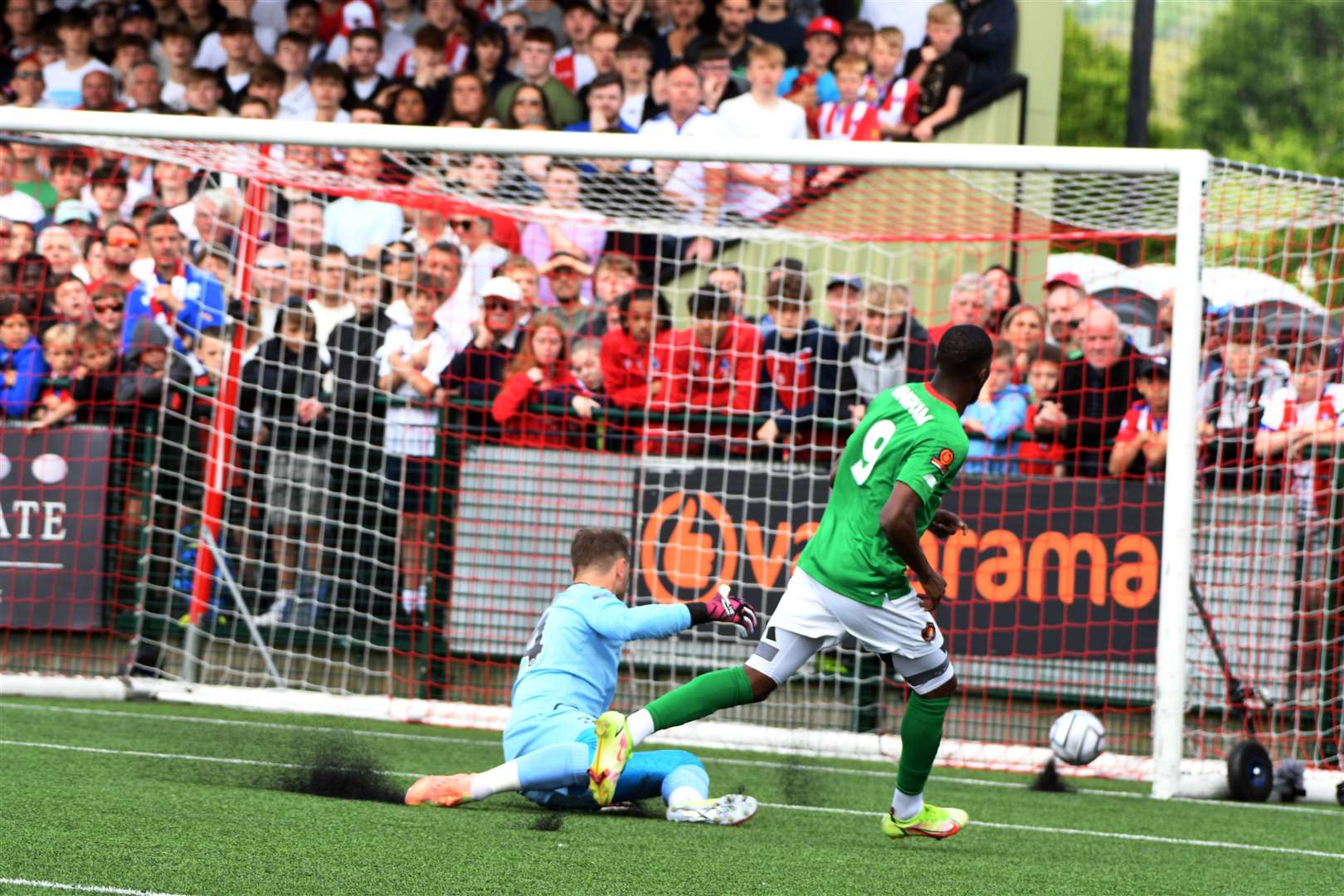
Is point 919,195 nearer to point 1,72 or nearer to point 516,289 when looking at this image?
point 516,289

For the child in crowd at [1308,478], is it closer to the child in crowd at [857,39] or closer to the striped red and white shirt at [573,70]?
the child in crowd at [857,39]

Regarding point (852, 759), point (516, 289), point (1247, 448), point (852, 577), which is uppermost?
point (516, 289)

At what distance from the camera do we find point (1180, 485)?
7633 mm

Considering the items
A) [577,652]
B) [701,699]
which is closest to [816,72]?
[577,652]

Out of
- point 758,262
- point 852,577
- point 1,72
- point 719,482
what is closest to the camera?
point 852,577

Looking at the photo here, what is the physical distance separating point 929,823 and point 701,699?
0.91 meters

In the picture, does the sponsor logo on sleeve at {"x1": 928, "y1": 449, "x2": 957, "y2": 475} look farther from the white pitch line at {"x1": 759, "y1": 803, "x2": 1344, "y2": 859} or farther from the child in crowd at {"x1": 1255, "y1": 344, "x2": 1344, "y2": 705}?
the child in crowd at {"x1": 1255, "y1": 344, "x2": 1344, "y2": 705}

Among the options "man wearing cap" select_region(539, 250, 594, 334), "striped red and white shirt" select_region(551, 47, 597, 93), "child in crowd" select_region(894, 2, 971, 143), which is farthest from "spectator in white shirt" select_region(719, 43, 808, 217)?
"man wearing cap" select_region(539, 250, 594, 334)

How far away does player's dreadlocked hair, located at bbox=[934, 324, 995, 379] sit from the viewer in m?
5.45

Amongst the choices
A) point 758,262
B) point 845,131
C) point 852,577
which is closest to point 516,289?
point 758,262

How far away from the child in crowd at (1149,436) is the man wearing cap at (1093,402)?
10 centimetres

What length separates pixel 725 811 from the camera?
5.61 m

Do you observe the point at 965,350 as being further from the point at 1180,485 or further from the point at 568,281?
the point at 568,281

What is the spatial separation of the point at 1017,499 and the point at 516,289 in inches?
129
